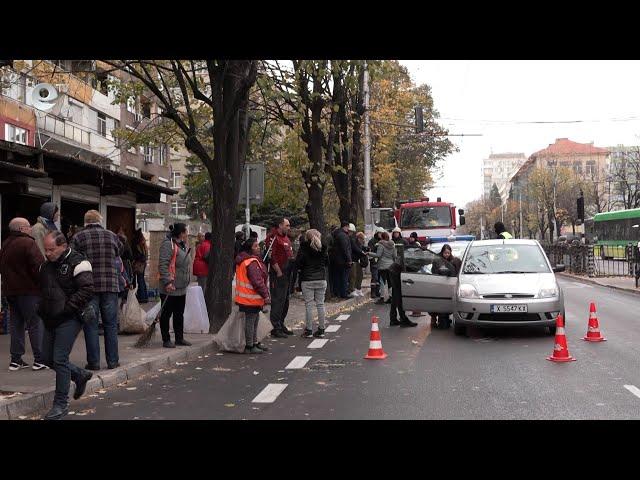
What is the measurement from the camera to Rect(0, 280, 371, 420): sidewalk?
23.7 ft

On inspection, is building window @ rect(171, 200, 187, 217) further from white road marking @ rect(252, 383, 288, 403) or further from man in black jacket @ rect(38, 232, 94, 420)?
man in black jacket @ rect(38, 232, 94, 420)

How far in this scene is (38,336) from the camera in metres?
9.26

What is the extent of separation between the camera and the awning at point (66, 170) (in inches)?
477

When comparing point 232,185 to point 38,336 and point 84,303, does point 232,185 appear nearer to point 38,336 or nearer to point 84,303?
point 38,336

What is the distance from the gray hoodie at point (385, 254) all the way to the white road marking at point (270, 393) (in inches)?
425

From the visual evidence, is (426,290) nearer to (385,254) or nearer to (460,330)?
(460,330)

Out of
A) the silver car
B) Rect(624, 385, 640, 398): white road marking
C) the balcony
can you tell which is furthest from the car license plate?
the balcony

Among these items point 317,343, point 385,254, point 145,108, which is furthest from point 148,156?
point 317,343

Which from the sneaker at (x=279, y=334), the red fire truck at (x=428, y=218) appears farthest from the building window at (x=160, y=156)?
the sneaker at (x=279, y=334)

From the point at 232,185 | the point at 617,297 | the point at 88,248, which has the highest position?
the point at 232,185

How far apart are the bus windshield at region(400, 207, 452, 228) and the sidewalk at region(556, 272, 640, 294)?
6.27 metres

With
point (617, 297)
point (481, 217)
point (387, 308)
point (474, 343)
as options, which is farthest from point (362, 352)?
point (481, 217)

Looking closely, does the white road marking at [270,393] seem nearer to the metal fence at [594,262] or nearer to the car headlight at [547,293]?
the car headlight at [547,293]
